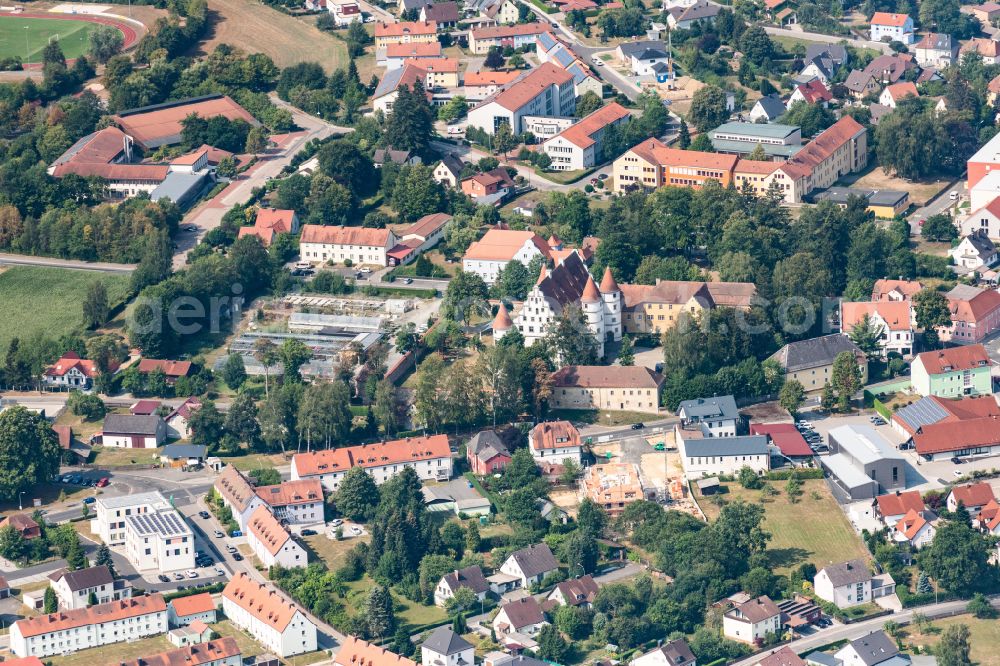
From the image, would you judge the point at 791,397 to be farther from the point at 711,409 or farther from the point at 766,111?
the point at 766,111

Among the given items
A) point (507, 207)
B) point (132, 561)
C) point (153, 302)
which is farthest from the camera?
point (507, 207)

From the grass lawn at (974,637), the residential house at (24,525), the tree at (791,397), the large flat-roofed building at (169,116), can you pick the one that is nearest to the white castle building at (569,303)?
the tree at (791,397)

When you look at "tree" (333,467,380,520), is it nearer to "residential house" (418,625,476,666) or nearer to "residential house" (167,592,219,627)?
"residential house" (167,592,219,627)

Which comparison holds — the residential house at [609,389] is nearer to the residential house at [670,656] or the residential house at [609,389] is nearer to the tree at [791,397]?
the tree at [791,397]

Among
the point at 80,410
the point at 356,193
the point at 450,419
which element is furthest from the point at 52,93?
the point at 450,419

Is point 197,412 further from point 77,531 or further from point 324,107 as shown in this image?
point 324,107

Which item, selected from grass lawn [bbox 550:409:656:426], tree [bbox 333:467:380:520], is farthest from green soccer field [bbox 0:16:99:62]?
tree [bbox 333:467:380:520]

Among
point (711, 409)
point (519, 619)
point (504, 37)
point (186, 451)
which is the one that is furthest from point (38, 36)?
point (519, 619)
